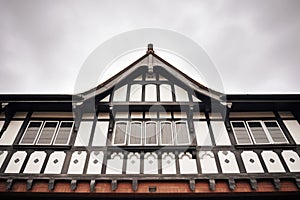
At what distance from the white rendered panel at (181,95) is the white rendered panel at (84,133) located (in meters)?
3.71

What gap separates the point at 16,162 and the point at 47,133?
1.58 metres

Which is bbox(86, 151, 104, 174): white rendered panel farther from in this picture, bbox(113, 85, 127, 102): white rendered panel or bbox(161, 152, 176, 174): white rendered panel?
bbox(113, 85, 127, 102): white rendered panel

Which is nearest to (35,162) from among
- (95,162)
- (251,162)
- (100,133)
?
(95,162)

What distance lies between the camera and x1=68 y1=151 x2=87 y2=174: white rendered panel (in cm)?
788

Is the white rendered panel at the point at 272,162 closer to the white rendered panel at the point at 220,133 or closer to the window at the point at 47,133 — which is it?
the white rendered panel at the point at 220,133

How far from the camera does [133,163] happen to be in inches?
310

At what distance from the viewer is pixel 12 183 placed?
289 inches

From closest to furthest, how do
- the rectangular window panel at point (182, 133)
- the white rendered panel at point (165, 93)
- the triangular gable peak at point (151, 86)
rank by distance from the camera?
the rectangular window panel at point (182, 133)
the triangular gable peak at point (151, 86)
the white rendered panel at point (165, 93)

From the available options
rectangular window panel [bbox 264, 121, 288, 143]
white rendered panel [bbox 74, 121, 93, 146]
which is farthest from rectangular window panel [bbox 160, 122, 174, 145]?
rectangular window panel [bbox 264, 121, 288, 143]

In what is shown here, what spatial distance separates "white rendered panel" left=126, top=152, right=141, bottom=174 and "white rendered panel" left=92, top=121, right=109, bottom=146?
3.94ft

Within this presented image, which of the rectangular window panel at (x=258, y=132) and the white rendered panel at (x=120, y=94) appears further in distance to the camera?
the white rendered panel at (x=120, y=94)

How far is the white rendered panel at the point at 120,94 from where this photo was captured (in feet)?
33.5

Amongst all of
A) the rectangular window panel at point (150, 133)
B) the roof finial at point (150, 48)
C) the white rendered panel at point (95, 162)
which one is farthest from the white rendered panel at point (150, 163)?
the roof finial at point (150, 48)

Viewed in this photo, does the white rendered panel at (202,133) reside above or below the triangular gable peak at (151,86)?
below
